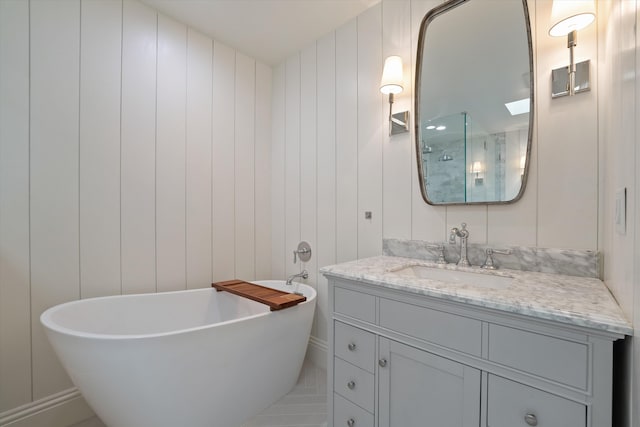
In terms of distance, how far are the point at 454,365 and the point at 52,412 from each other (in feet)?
6.89

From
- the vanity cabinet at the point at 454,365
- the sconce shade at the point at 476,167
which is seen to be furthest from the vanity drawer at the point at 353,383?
the sconce shade at the point at 476,167

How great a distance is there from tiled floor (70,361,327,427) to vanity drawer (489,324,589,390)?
117 centimetres

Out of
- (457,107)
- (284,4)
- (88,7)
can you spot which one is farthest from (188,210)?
(457,107)

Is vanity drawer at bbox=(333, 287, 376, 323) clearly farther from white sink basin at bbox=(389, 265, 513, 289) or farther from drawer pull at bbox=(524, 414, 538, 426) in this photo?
drawer pull at bbox=(524, 414, 538, 426)

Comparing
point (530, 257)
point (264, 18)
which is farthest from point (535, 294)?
point (264, 18)

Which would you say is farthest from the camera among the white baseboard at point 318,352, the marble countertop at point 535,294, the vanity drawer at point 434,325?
the white baseboard at point 318,352

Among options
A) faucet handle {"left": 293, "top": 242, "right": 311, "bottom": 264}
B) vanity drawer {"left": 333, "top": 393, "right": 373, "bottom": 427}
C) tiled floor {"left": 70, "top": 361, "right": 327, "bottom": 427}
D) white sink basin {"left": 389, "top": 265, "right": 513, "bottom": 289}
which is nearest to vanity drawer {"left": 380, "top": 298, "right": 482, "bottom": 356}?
white sink basin {"left": 389, "top": 265, "right": 513, "bottom": 289}

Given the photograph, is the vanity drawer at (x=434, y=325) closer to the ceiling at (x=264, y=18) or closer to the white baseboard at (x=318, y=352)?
the white baseboard at (x=318, y=352)

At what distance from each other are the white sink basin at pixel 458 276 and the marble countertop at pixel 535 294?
0.8 inches

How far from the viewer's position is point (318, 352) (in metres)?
2.18

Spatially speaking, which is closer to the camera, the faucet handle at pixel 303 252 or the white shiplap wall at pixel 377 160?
the white shiplap wall at pixel 377 160

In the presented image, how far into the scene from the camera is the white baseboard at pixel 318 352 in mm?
2135

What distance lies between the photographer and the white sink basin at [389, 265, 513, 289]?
47.8 inches

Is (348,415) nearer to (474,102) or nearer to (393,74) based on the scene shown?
(474,102)
